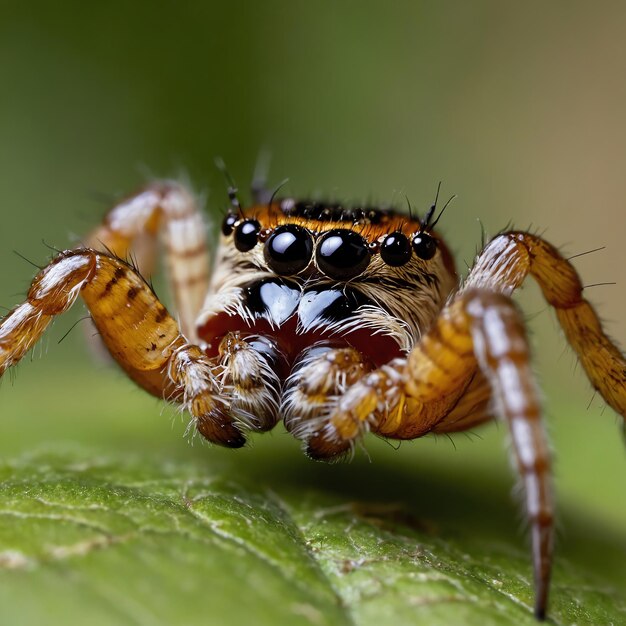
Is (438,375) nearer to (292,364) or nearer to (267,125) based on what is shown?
(292,364)

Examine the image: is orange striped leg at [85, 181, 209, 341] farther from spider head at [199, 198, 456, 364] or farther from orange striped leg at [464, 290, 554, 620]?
orange striped leg at [464, 290, 554, 620]

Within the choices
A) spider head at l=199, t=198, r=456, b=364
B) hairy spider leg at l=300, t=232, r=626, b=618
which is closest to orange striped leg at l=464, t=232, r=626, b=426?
hairy spider leg at l=300, t=232, r=626, b=618

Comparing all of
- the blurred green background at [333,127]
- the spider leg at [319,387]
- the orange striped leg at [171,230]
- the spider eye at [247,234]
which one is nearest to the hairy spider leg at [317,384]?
the spider leg at [319,387]

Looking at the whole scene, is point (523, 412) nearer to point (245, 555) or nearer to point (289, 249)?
point (245, 555)

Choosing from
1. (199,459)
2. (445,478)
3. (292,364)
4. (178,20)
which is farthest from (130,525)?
(178,20)

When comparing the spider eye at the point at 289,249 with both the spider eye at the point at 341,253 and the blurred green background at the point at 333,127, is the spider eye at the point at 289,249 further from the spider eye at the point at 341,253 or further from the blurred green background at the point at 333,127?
the blurred green background at the point at 333,127

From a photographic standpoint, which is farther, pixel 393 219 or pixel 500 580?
pixel 393 219
